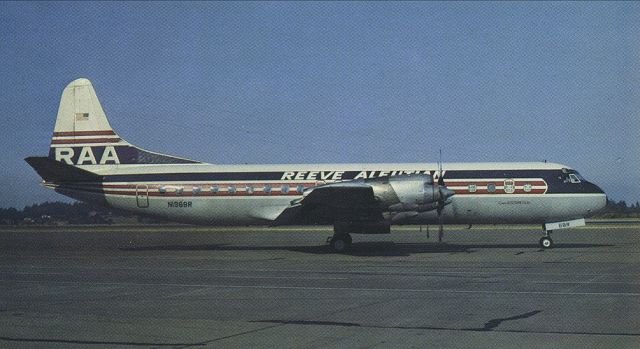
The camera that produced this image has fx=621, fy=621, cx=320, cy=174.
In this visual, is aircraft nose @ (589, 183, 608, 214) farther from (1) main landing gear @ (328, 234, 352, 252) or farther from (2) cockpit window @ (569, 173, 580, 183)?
(1) main landing gear @ (328, 234, 352, 252)

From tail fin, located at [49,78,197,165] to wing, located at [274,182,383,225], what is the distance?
23.9 ft

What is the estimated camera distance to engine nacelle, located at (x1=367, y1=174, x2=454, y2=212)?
78.5 ft

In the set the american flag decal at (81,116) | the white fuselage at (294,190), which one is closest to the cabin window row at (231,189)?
the white fuselage at (294,190)

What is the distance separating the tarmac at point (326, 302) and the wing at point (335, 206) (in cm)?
238

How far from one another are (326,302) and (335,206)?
40.8 feet

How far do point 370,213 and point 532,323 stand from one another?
1505 cm

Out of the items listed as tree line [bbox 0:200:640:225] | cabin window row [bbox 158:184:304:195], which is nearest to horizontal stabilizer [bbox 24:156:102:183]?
cabin window row [bbox 158:184:304:195]

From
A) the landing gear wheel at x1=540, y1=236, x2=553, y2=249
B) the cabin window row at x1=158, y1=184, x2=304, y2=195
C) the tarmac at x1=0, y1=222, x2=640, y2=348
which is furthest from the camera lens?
the cabin window row at x1=158, y1=184, x2=304, y2=195

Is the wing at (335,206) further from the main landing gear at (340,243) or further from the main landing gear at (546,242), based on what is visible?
the main landing gear at (546,242)

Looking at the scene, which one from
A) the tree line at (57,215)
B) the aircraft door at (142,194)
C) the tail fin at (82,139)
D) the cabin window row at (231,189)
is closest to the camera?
the cabin window row at (231,189)

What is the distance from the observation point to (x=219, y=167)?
2756 cm

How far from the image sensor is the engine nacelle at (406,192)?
2392 cm

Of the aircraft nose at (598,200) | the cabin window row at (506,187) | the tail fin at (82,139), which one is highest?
the tail fin at (82,139)

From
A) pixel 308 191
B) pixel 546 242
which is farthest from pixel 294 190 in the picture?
pixel 546 242
